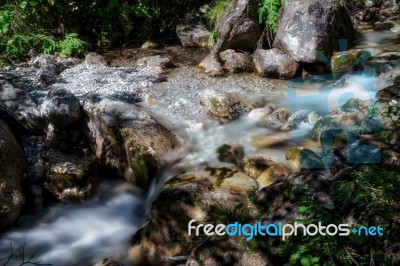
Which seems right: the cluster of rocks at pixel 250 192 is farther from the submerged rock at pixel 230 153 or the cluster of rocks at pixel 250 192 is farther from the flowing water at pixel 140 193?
the flowing water at pixel 140 193

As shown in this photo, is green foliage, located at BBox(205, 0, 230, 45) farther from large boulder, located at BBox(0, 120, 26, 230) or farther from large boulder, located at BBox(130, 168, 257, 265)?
large boulder, located at BBox(130, 168, 257, 265)

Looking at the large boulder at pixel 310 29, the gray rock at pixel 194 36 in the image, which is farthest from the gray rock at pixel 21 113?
the large boulder at pixel 310 29

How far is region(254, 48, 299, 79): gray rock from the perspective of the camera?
8.21m

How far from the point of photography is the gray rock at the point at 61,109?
6.32 m

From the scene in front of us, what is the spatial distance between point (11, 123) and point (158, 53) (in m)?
4.47

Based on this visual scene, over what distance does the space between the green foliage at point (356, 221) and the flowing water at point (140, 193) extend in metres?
2.69

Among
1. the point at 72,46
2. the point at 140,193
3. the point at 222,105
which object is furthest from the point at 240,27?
the point at 140,193

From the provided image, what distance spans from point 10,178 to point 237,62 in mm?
5320

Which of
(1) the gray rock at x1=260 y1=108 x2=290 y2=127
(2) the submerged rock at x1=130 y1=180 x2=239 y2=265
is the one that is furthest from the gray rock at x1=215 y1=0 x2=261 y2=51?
(2) the submerged rock at x1=130 y1=180 x2=239 y2=265

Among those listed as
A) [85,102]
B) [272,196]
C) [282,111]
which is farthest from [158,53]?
[272,196]

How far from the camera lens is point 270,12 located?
9102mm

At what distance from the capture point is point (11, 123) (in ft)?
21.8

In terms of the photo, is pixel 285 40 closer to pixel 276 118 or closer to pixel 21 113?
pixel 276 118

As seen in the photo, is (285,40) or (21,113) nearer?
(21,113)
